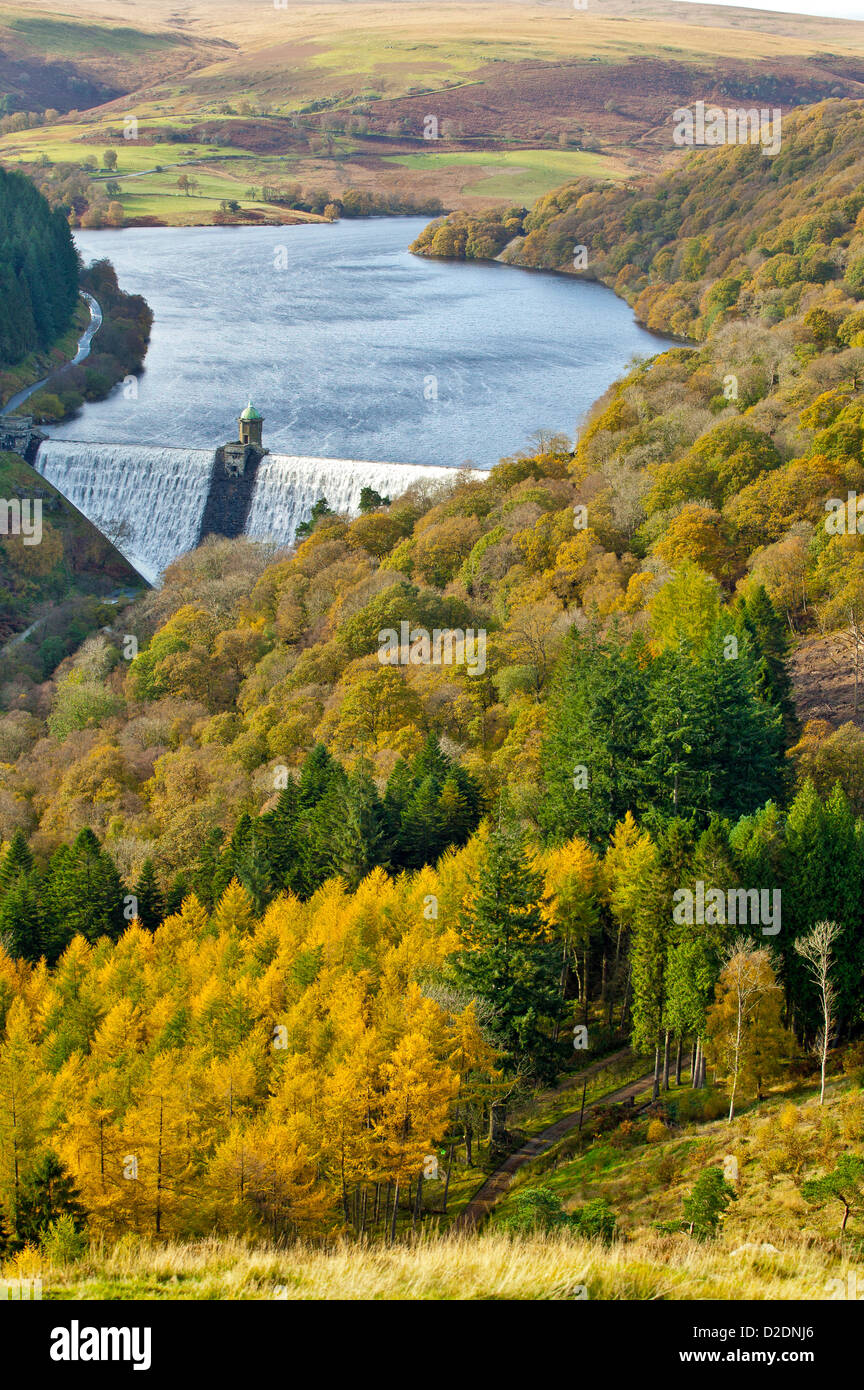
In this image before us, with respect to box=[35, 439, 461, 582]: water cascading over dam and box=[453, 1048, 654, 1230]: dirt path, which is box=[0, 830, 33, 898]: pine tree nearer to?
box=[453, 1048, 654, 1230]: dirt path

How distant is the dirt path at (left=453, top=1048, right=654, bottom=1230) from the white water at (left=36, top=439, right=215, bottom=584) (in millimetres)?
83784

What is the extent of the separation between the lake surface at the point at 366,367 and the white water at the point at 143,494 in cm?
927

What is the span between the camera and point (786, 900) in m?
43.5

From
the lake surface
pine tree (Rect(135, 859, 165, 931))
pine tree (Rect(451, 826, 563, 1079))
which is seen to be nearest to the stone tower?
the lake surface

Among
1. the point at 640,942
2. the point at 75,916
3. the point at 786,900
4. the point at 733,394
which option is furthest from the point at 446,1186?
the point at 733,394

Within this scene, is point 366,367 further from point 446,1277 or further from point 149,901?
point 446,1277

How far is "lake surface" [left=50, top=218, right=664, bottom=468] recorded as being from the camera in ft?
445

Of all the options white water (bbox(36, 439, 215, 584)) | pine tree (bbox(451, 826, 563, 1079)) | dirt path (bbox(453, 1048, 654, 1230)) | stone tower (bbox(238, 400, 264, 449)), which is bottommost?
dirt path (bbox(453, 1048, 654, 1230))

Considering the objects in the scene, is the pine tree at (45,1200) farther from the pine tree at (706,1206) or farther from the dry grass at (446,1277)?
the pine tree at (706,1206)

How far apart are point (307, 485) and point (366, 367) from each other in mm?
43833

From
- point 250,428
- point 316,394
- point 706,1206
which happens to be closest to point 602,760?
point 706,1206

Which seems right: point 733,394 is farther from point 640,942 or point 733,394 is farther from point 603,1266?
point 603,1266

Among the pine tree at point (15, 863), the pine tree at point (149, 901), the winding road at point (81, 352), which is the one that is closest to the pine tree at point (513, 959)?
the pine tree at point (149, 901)

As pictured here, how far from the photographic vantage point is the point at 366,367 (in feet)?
515
